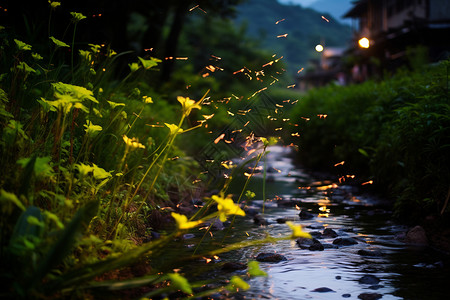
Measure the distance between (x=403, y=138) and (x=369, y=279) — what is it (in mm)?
2560

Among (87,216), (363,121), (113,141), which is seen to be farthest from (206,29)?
(87,216)

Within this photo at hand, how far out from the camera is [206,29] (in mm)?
30609

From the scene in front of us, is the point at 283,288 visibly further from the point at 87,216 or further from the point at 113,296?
the point at 87,216

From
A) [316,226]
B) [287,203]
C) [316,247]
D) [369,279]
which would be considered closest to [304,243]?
[316,247]

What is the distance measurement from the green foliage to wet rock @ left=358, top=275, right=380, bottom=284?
142cm

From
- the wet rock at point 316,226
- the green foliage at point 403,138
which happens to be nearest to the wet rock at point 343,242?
the wet rock at point 316,226

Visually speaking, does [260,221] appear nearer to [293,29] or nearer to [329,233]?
[329,233]

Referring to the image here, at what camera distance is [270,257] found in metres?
4.16

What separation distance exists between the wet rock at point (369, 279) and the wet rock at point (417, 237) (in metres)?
1.32

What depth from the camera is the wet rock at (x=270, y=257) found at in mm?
4152

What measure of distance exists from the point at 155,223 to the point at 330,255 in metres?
1.96

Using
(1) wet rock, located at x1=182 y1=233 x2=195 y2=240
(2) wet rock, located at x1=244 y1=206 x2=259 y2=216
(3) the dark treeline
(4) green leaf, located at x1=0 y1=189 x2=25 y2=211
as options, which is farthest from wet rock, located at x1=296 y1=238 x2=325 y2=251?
(4) green leaf, located at x1=0 y1=189 x2=25 y2=211

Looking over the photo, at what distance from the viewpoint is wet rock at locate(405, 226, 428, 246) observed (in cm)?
475

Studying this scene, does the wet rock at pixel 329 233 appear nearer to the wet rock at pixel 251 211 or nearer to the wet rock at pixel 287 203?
the wet rock at pixel 251 211
